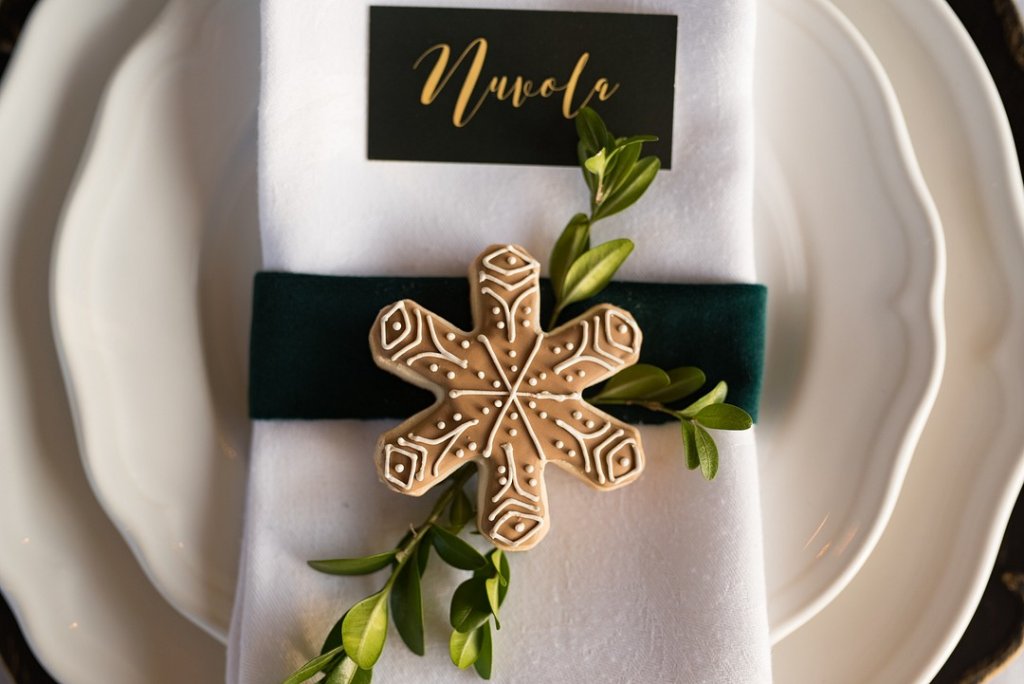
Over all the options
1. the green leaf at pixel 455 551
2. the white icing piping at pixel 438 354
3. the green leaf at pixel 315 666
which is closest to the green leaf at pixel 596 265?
the white icing piping at pixel 438 354

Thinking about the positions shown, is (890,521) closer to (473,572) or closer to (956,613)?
(956,613)

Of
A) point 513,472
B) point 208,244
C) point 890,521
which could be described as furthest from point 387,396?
point 890,521

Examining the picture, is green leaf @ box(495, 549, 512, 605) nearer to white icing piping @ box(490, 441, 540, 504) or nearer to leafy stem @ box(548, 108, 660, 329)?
white icing piping @ box(490, 441, 540, 504)

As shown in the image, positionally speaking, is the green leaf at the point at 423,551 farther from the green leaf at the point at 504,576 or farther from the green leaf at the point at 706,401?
the green leaf at the point at 706,401

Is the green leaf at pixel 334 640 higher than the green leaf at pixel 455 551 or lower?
lower

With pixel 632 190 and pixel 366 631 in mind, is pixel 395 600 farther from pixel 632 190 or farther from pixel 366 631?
pixel 632 190

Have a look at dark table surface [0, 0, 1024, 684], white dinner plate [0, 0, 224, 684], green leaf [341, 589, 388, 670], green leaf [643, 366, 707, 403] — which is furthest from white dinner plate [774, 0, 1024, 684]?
white dinner plate [0, 0, 224, 684]
